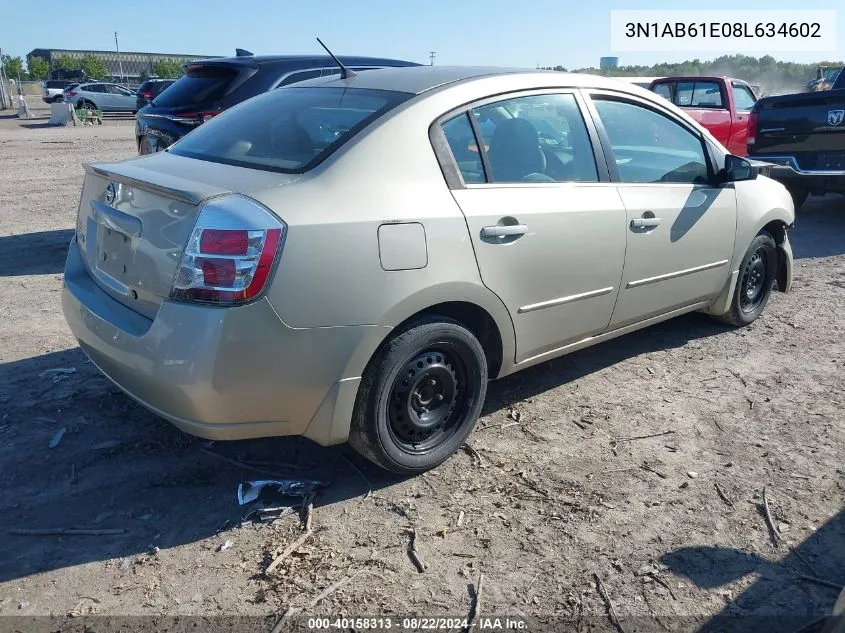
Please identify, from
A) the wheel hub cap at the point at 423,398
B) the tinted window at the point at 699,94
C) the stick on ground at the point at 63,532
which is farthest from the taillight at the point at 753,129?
the stick on ground at the point at 63,532

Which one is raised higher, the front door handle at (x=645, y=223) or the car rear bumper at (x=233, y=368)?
the front door handle at (x=645, y=223)

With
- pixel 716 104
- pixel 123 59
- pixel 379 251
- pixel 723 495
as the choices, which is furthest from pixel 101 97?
pixel 123 59

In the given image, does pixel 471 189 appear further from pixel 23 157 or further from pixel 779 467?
pixel 23 157

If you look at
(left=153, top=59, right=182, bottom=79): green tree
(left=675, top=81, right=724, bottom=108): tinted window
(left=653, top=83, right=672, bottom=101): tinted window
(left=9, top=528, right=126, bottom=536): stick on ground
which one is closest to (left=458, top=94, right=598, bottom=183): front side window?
(left=9, top=528, right=126, bottom=536): stick on ground

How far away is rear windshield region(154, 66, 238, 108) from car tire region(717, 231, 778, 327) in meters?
4.80

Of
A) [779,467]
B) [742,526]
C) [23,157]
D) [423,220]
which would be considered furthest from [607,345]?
[23,157]

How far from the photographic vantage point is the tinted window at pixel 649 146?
4.02 m

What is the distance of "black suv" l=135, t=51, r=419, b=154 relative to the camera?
6.70m

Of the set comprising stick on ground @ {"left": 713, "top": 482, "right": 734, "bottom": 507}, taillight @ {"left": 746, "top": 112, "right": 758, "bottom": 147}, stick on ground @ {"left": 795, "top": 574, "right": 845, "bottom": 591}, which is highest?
taillight @ {"left": 746, "top": 112, "right": 758, "bottom": 147}

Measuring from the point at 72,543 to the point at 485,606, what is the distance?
160 centimetres

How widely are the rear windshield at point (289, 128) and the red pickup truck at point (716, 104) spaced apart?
9.41m

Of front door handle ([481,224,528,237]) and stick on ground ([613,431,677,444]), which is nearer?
front door handle ([481,224,528,237])

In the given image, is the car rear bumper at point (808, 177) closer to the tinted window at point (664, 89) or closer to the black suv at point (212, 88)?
the tinted window at point (664, 89)

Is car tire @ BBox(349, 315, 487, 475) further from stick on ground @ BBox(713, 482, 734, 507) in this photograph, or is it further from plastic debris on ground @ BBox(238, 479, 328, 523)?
stick on ground @ BBox(713, 482, 734, 507)
